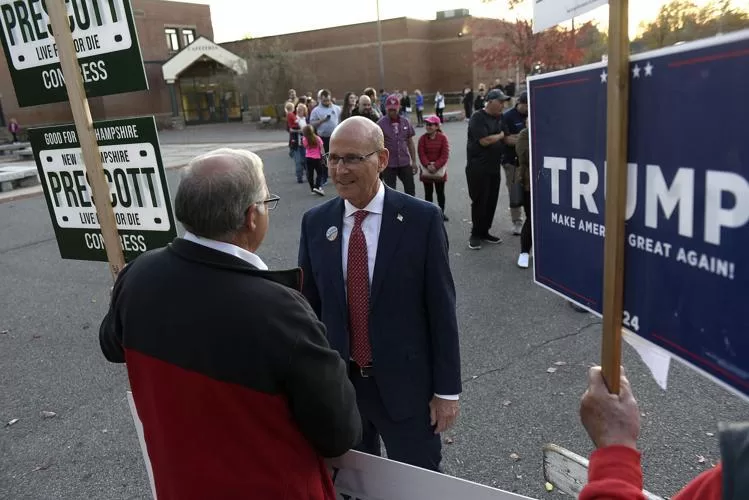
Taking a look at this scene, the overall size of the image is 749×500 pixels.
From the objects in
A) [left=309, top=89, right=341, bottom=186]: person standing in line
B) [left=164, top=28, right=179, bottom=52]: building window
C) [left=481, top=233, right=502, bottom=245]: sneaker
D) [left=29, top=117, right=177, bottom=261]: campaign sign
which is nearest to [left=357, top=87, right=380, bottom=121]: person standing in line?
[left=309, top=89, right=341, bottom=186]: person standing in line

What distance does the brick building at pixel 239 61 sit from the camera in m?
40.2

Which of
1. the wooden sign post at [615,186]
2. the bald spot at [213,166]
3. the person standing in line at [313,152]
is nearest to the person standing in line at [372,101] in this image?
the person standing in line at [313,152]

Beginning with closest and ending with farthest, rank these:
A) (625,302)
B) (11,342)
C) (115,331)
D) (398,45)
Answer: (625,302), (115,331), (11,342), (398,45)

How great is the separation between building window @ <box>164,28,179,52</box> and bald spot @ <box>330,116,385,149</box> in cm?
4853

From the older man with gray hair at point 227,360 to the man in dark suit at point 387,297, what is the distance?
27.1 inches

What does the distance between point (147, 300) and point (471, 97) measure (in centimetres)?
2941

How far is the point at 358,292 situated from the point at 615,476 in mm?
1321

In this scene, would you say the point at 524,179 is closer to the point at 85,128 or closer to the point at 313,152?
the point at 85,128

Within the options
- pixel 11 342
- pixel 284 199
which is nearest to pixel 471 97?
pixel 284 199

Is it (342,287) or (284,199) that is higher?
(342,287)

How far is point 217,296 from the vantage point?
1.42 metres

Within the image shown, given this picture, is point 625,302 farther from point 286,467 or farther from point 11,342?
point 11,342

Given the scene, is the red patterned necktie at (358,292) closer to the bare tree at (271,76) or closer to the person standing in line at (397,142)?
the person standing in line at (397,142)

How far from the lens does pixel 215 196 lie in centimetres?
151
